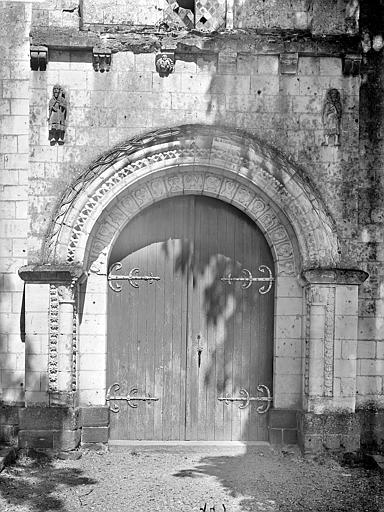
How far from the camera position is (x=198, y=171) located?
856cm

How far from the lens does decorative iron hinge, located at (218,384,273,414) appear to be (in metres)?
8.73

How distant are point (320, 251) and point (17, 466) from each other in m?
4.01

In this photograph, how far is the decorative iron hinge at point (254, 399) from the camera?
28.6ft

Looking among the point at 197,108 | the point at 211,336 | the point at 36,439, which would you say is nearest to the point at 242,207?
the point at 197,108

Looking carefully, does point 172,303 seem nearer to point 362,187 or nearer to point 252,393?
point 252,393

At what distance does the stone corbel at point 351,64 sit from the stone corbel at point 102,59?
268cm

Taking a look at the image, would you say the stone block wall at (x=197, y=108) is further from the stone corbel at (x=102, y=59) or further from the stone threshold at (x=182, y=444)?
the stone threshold at (x=182, y=444)

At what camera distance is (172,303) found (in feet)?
28.6

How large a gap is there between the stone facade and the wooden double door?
0.76 feet

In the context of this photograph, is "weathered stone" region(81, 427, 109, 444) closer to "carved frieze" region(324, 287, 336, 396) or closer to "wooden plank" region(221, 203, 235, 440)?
"wooden plank" region(221, 203, 235, 440)

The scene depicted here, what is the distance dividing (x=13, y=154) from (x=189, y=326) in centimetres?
283

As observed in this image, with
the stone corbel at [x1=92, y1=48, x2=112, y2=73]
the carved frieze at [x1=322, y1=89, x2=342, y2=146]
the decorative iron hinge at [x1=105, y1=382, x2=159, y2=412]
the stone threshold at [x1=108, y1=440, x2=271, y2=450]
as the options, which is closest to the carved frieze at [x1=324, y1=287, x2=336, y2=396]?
the stone threshold at [x1=108, y1=440, x2=271, y2=450]

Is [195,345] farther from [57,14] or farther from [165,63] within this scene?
[57,14]

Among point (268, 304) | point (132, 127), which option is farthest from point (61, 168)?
point (268, 304)
